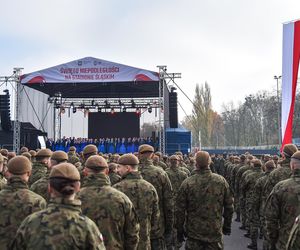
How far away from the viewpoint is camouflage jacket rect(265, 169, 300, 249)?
436 cm

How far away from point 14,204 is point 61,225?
3.98 ft

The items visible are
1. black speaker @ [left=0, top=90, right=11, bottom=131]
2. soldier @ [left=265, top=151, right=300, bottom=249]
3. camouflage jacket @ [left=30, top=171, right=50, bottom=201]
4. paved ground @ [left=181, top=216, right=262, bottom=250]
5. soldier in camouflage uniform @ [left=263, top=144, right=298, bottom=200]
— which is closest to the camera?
soldier @ [left=265, top=151, right=300, bottom=249]

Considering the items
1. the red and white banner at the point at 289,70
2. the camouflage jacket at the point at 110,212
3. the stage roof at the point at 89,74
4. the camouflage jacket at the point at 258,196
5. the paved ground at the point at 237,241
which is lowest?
the paved ground at the point at 237,241

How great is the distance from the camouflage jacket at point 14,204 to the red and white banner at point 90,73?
50.7 ft

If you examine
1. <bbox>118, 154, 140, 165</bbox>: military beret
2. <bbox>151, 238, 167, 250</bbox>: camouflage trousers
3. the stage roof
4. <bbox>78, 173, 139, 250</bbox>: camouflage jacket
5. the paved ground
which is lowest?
the paved ground

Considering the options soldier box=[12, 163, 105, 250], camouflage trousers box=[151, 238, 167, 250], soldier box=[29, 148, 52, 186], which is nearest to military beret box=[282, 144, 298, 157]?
camouflage trousers box=[151, 238, 167, 250]

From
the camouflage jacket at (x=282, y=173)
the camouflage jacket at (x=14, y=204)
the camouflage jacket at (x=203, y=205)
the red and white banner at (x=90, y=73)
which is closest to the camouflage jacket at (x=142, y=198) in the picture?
the camouflage jacket at (x=203, y=205)

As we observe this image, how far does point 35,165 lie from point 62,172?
337 centimetres

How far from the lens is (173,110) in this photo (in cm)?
2402

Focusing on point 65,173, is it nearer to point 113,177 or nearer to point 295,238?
point 295,238

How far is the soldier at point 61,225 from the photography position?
2.58 m

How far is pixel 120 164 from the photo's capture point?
4652 mm

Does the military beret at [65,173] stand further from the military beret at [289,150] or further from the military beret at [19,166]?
the military beret at [289,150]

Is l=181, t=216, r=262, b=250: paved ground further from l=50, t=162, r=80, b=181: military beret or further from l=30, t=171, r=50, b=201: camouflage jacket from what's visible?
l=50, t=162, r=80, b=181: military beret
